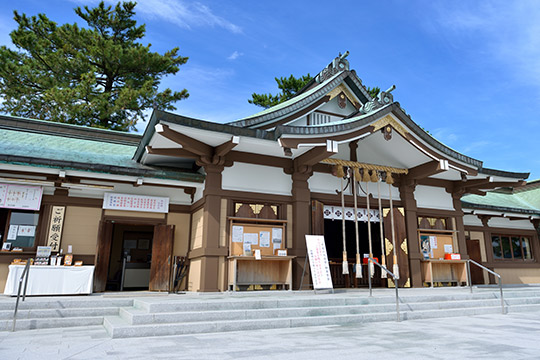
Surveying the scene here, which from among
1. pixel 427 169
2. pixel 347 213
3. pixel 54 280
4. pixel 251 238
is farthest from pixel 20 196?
pixel 427 169

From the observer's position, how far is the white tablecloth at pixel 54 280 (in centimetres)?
765

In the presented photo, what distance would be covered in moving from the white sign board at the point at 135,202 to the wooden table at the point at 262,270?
2.53 meters

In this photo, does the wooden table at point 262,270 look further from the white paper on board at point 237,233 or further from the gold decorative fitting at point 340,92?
the gold decorative fitting at point 340,92

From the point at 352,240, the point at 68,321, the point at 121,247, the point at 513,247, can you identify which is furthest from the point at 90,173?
the point at 513,247

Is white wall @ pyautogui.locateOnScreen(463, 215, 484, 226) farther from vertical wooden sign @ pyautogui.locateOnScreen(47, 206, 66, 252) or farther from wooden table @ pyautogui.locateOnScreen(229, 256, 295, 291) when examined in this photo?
vertical wooden sign @ pyautogui.locateOnScreen(47, 206, 66, 252)

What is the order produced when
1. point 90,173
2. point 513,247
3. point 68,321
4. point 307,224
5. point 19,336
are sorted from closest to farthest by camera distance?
point 19,336, point 68,321, point 90,173, point 307,224, point 513,247

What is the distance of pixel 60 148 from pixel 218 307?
666cm

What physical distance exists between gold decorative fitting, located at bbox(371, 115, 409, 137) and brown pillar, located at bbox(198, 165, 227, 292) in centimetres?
383

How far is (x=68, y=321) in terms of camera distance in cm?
607

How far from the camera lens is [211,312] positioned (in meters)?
5.93

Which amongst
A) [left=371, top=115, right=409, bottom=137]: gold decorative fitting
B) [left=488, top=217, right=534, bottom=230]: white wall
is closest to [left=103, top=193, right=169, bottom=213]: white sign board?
[left=371, top=115, right=409, bottom=137]: gold decorative fitting

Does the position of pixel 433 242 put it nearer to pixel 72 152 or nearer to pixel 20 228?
pixel 72 152

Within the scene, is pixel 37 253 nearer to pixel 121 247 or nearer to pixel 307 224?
pixel 121 247

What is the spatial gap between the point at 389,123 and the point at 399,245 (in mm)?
3470
